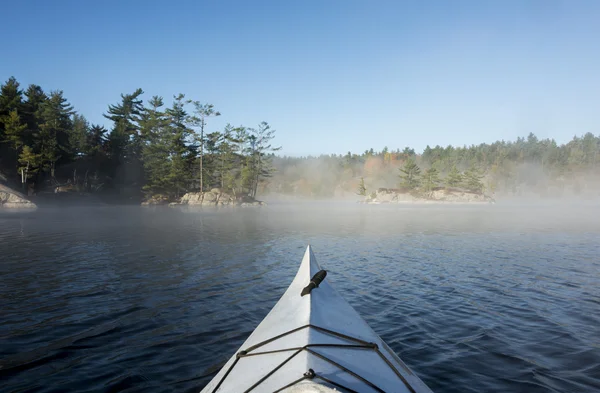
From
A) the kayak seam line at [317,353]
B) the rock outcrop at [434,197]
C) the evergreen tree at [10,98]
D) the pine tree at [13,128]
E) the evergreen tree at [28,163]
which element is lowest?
the kayak seam line at [317,353]

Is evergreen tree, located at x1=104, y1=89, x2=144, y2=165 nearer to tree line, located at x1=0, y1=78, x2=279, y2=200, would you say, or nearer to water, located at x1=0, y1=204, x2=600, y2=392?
tree line, located at x1=0, y1=78, x2=279, y2=200

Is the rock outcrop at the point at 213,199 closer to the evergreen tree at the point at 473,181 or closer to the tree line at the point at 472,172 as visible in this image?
the tree line at the point at 472,172

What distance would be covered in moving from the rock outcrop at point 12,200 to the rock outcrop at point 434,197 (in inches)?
2329

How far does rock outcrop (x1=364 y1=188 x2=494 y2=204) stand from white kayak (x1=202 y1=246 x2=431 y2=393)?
7168 centimetres

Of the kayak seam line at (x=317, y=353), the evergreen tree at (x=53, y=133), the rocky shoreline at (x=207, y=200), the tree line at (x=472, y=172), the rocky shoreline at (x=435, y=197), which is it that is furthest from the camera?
the tree line at (x=472, y=172)

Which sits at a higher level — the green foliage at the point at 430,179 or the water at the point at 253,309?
the green foliage at the point at 430,179

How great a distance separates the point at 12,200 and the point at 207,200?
912 inches

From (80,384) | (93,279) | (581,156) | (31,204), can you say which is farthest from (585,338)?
(581,156)

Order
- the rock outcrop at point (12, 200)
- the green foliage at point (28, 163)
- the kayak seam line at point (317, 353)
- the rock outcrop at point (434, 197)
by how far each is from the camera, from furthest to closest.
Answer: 1. the rock outcrop at point (434, 197)
2. the green foliage at point (28, 163)
3. the rock outcrop at point (12, 200)
4. the kayak seam line at point (317, 353)

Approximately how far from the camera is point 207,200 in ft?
171

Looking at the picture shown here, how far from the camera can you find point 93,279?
9.09 m

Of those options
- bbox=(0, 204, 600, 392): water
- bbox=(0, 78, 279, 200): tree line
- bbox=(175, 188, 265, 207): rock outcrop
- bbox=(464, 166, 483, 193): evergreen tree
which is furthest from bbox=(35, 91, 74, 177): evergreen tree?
bbox=(464, 166, 483, 193): evergreen tree

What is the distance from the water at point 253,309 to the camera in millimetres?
4539

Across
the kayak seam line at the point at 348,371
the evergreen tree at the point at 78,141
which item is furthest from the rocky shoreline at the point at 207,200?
the kayak seam line at the point at 348,371
